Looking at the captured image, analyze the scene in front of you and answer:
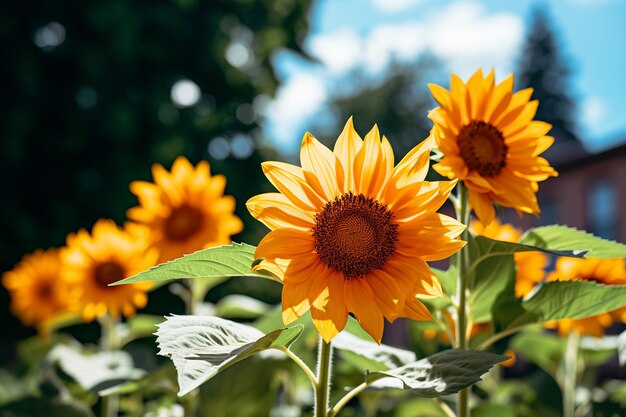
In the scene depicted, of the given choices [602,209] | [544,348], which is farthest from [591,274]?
[602,209]

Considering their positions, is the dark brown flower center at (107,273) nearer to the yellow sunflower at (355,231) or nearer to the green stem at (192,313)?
the green stem at (192,313)

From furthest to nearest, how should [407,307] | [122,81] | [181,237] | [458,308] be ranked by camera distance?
[122,81] < [181,237] < [458,308] < [407,307]

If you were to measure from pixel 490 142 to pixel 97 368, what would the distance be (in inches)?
47.7

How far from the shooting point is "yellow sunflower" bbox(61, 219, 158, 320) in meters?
2.91

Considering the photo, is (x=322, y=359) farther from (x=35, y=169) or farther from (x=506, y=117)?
(x=35, y=169)

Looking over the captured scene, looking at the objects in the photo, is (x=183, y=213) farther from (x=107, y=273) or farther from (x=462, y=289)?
(x=462, y=289)

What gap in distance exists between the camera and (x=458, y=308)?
142cm

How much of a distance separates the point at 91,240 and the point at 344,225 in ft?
7.03

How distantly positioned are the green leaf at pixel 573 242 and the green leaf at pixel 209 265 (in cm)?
57

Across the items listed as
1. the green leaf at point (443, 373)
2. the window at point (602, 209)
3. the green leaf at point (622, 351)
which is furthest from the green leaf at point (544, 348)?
the window at point (602, 209)

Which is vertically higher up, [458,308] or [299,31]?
[299,31]

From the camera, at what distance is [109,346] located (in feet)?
8.73

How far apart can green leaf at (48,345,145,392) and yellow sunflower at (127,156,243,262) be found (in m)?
0.51

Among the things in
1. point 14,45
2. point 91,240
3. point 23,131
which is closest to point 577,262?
point 91,240
